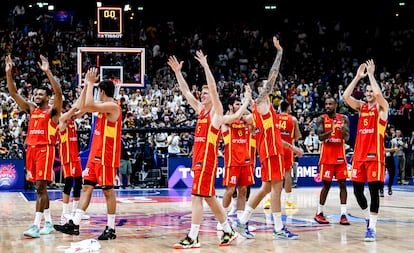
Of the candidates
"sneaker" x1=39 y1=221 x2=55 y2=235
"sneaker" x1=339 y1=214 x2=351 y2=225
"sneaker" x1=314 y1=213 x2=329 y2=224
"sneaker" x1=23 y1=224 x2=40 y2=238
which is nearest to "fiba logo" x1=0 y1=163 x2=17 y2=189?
"sneaker" x1=39 y1=221 x2=55 y2=235

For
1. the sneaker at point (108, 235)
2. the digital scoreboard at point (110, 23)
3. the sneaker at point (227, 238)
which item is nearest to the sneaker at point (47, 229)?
the sneaker at point (108, 235)

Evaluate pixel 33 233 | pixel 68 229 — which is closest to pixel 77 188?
pixel 33 233

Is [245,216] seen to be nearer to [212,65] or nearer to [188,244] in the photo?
[188,244]

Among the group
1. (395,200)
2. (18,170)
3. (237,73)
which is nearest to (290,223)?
(395,200)

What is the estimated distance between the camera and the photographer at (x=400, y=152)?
21.1 m

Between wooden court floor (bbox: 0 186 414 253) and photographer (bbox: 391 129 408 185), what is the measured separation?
4.63 metres

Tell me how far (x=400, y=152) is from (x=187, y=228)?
41.7 feet

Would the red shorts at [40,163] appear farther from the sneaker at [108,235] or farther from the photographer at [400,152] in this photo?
the photographer at [400,152]

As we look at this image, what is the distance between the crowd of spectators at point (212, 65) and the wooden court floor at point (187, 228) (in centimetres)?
534

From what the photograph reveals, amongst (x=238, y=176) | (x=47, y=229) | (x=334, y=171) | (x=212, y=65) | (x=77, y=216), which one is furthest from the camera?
(x=212, y=65)

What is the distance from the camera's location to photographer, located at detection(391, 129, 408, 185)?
830 inches

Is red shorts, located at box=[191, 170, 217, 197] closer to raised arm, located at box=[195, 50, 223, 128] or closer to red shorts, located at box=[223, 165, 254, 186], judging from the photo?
raised arm, located at box=[195, 50, 223, 128]

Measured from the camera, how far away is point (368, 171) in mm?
9891

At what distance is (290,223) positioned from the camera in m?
11.5
